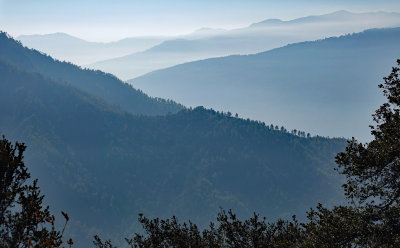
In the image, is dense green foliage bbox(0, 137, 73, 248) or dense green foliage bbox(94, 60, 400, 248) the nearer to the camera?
dense green foliage bbox(0, 137, 73, 248)

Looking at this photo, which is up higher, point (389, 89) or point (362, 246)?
point (389, 89)

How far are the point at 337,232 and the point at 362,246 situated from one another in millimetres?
1346

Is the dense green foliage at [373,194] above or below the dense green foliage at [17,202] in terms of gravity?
above

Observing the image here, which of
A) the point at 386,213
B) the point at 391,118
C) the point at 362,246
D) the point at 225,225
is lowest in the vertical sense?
the point at 362,246

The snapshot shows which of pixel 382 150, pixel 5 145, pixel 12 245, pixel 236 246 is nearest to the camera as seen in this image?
pixel 12 245

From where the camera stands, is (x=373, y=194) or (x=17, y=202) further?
(x=373, y=194)

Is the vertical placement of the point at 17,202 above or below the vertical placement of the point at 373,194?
below

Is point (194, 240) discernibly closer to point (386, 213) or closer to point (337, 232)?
point (337, 232)

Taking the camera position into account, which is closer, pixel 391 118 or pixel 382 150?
pixel 382 150

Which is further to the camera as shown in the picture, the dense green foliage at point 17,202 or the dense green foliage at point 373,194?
the dense green foliage at point 373,194

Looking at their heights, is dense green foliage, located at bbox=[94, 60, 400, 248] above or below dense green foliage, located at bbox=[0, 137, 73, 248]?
above

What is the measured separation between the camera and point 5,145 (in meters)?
20.3

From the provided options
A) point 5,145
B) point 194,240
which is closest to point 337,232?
point 194,240

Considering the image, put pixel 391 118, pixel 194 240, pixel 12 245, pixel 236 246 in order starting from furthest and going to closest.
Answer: pixel 194 240 < pixel 236 246 < pixel 391 118 < pixel 12 245
